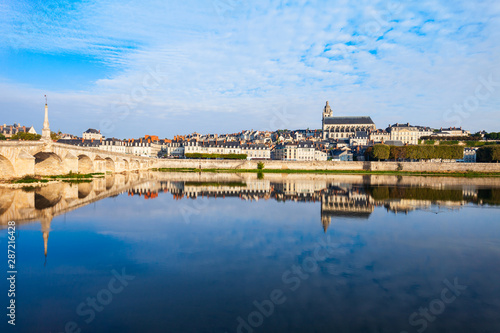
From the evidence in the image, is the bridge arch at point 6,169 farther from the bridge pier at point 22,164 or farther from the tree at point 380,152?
the tree at point 380,152

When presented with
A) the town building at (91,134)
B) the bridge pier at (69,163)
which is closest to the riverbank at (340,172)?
the bridge pier at (69,163)

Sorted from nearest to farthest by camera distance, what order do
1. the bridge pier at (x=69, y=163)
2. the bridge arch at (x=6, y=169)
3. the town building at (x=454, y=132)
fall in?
the bridge arch at (x=6, y=169) → the bridge pier at (x=69, y=163) → the town building at (x=454, y=132)

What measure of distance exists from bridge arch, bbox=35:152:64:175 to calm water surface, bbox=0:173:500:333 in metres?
17.2

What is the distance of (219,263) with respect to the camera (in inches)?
325

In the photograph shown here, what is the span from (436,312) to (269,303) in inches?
118

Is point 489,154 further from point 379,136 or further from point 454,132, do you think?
point 454,132

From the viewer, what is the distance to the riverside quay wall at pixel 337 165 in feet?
185

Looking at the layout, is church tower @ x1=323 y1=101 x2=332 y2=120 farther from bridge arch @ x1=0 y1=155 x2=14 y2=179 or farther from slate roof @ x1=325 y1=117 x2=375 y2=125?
bridge arch @ x1=0 y1=155 x2=14 y2=179

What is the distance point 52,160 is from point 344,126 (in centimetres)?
8716

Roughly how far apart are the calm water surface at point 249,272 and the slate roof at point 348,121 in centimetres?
9169

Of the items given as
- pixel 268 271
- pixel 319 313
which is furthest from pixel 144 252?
pixel 319 313

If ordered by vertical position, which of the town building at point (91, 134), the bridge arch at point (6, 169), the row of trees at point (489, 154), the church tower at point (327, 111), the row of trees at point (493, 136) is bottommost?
the bridge arch at point (6, 169)

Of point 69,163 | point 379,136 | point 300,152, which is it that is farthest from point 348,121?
point 69,163

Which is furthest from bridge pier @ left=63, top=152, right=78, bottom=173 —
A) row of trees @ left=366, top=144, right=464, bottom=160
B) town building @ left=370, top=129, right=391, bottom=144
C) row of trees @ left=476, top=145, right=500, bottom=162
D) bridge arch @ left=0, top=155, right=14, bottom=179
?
town building @ left=370, top=129, right=391, bottom=144
